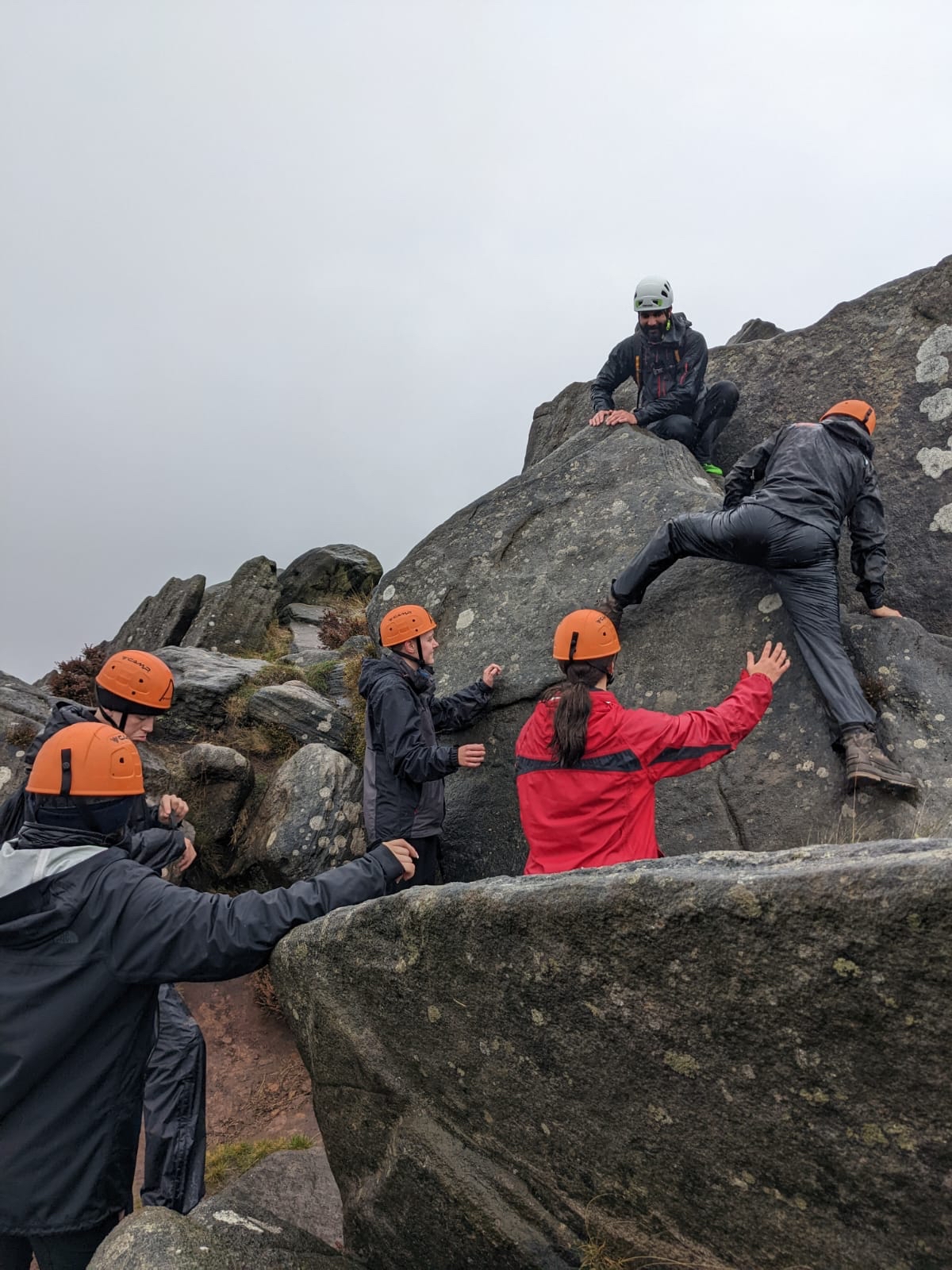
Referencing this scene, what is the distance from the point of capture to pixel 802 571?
7.32 metres

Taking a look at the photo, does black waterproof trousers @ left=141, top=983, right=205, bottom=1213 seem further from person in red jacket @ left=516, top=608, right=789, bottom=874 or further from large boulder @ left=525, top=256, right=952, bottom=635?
large boulder @ left=525, top=256, right=952, bottom=635

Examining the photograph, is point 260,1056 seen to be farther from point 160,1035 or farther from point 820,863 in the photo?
point 820,863

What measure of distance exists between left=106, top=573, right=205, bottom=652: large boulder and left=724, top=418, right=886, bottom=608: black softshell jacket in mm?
18238

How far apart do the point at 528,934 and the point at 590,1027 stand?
44cm

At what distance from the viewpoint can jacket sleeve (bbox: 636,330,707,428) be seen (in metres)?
10.5

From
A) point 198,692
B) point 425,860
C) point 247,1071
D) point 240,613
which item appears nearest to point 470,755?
point 425,860

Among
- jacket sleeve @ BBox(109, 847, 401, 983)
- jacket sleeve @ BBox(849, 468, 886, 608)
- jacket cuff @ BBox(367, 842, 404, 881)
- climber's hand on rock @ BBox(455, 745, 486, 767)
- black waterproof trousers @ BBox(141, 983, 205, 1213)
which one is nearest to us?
jacket sleeve @ BBox(109, 847, 401, 983)

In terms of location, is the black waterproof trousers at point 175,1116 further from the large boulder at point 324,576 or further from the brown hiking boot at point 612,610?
the large boulder at point 324,576

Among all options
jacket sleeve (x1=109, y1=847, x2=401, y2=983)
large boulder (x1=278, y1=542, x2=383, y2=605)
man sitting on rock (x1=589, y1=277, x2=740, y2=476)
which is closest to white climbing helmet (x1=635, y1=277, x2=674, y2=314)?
man sitting on rock (x1=589, y1=277, x2=740, y2=476)

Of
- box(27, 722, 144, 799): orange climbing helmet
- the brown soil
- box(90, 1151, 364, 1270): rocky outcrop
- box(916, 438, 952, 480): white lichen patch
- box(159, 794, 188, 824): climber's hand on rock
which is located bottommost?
the brown soil

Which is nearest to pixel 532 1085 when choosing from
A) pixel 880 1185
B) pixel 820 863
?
pixel 880 1185

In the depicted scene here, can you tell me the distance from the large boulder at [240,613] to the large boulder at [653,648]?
1255cm

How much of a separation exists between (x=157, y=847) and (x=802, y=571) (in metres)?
6.03

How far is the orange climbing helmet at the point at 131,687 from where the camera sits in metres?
6.82
